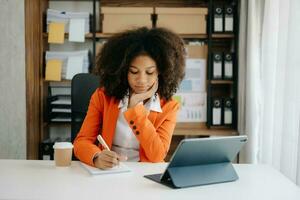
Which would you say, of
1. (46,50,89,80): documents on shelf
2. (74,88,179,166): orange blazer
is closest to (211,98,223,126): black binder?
(46,50,89,80): documents on shelf

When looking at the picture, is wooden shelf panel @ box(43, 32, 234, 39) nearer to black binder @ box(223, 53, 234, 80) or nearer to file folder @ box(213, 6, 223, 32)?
file folder @ box(213, 6, 223, 32)

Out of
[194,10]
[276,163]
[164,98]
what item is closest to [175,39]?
[164,98]

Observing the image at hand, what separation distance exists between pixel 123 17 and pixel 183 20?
47cm

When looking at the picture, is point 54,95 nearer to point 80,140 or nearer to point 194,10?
point 194,10

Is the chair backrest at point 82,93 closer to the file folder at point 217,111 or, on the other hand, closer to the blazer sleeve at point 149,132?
the blazer sleeve at point 149,132

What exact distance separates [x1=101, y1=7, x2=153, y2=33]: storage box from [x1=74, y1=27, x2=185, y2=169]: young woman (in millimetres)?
1387

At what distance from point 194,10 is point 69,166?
201 centimetres

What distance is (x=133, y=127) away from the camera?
1.64 meters

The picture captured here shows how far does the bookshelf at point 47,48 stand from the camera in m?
3.10

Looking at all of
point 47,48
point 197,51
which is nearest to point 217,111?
point 197,51

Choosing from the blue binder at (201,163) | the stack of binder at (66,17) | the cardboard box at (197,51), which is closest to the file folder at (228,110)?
the cardboard box at (197,51)

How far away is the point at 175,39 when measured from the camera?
72.1 inches

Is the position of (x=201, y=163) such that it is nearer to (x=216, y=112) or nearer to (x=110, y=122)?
(x=110, y=122)

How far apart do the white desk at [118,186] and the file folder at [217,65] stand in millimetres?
1746
